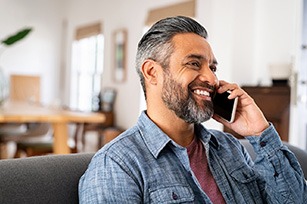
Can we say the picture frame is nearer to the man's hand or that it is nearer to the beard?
the man's hand

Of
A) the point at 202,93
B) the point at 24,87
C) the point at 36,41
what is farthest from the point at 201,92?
the point at 36,41

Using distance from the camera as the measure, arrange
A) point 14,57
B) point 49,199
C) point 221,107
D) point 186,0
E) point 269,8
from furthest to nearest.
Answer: point 14,57 → point 186,0 → point 269,8 → point 221,107 → point 49,199

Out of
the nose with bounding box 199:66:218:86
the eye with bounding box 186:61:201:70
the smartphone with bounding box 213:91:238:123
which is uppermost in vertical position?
the eye with bounding box 186:61:201:70

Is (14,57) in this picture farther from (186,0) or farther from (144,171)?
(144,171)

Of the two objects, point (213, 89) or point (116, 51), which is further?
point (116, 51)

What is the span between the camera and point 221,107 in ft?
4.53

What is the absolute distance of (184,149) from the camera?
3.93ft

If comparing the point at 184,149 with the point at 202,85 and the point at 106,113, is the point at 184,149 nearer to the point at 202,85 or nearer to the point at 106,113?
the point at 202,85

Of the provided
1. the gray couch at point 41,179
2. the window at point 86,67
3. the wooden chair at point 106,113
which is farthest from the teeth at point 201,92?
the window at point 86,67

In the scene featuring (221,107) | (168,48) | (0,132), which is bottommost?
(0,132)

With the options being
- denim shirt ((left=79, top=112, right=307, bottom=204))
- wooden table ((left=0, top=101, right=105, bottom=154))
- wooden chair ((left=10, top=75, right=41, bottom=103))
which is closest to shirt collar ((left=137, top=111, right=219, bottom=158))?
denim shirt ((left=79, top=112, right=307, bottom=204))

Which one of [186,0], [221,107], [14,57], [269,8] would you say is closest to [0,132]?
[186,0]

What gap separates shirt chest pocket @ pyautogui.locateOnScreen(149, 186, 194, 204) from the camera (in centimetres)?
107

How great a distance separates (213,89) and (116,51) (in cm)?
571
